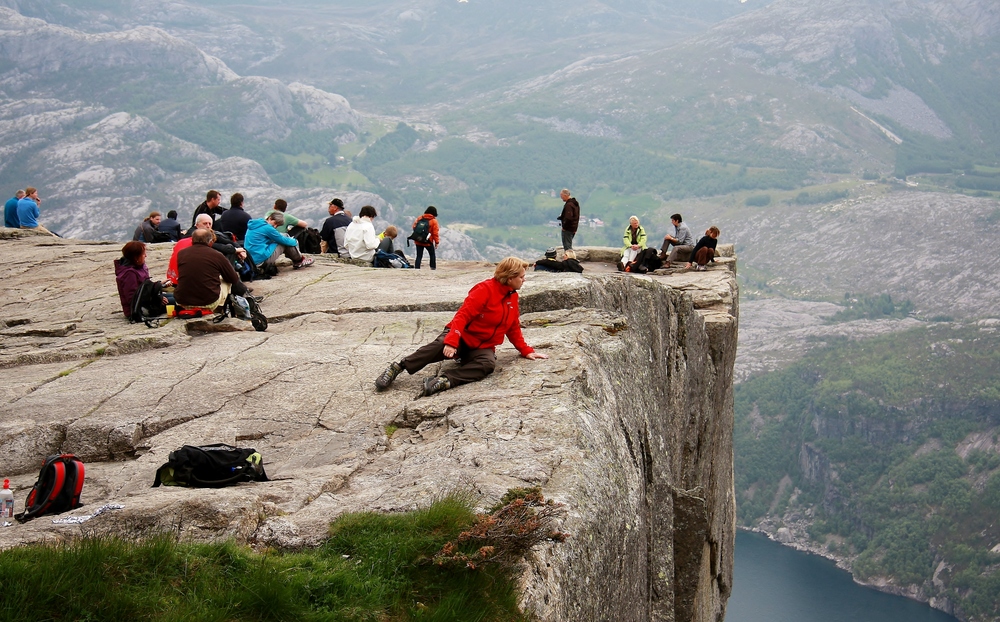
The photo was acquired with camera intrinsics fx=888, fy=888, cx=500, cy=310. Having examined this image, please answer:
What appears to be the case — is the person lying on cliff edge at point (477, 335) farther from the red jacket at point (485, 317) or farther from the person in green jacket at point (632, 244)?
the person in green jacket at point (632, 244)

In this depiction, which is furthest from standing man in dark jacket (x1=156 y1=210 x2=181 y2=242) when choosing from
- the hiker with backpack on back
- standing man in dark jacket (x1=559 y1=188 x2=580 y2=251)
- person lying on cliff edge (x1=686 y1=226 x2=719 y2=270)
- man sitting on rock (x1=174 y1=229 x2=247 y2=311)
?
person lying on cliff edge (x1=686 y1=226 x2=719 y2=270)

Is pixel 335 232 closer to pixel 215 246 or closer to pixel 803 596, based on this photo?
pixel 215 246

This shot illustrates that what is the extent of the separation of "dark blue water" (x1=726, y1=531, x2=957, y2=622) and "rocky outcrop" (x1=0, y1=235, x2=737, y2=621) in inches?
5184

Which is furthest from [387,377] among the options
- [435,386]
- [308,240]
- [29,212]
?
[29,212]

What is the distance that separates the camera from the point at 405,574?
26.5 feet

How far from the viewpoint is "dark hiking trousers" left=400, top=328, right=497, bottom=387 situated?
42.3ft

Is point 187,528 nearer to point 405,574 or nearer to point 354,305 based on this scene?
point 405,574

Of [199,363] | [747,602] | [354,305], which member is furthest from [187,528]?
[747,602]

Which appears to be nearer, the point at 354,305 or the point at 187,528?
the point at 187,528

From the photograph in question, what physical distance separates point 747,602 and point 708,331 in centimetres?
14603

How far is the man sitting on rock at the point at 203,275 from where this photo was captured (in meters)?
18.2

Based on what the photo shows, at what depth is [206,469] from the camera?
10180mm

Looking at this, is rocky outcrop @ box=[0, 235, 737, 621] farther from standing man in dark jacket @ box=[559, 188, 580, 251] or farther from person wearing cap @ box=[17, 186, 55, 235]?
person wearing cap @ box=[17, 186, 55, 235]


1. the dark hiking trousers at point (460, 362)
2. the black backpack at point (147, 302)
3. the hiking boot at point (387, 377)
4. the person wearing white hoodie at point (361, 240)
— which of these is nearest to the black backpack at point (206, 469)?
the hiking boot at point (387, 377)
